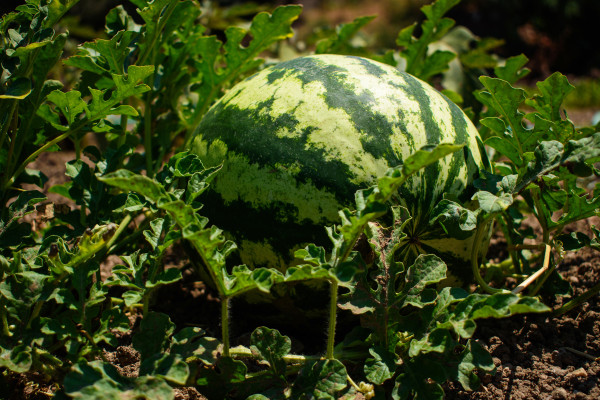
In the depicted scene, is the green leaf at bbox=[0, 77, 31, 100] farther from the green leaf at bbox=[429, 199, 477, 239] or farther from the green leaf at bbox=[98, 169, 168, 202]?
the green leaf at bbox=[429, 199, 477, 239]

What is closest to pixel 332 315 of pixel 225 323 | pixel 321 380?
pixel 321 380

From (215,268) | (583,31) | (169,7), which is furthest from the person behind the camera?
(583,31)

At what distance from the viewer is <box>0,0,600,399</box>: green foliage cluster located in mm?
1440

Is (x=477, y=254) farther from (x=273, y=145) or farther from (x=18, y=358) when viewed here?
(x=18, y=358)

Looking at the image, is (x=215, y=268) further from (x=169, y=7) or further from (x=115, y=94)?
(x=169, y=7)

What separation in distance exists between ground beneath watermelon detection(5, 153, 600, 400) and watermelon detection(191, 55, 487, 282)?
0.37m

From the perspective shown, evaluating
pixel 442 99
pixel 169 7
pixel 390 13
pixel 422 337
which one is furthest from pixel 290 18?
pixel 390 13

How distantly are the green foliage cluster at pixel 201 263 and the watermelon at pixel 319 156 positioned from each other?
0.11 m

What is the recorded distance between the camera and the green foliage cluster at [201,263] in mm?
1440

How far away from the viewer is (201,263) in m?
1.95

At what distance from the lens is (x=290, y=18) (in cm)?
239

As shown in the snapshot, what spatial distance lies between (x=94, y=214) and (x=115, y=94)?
476 millimetres

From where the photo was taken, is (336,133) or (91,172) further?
(91,172)

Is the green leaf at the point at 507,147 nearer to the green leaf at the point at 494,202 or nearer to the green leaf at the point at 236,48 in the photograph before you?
the green leaf at the point at 494,202
